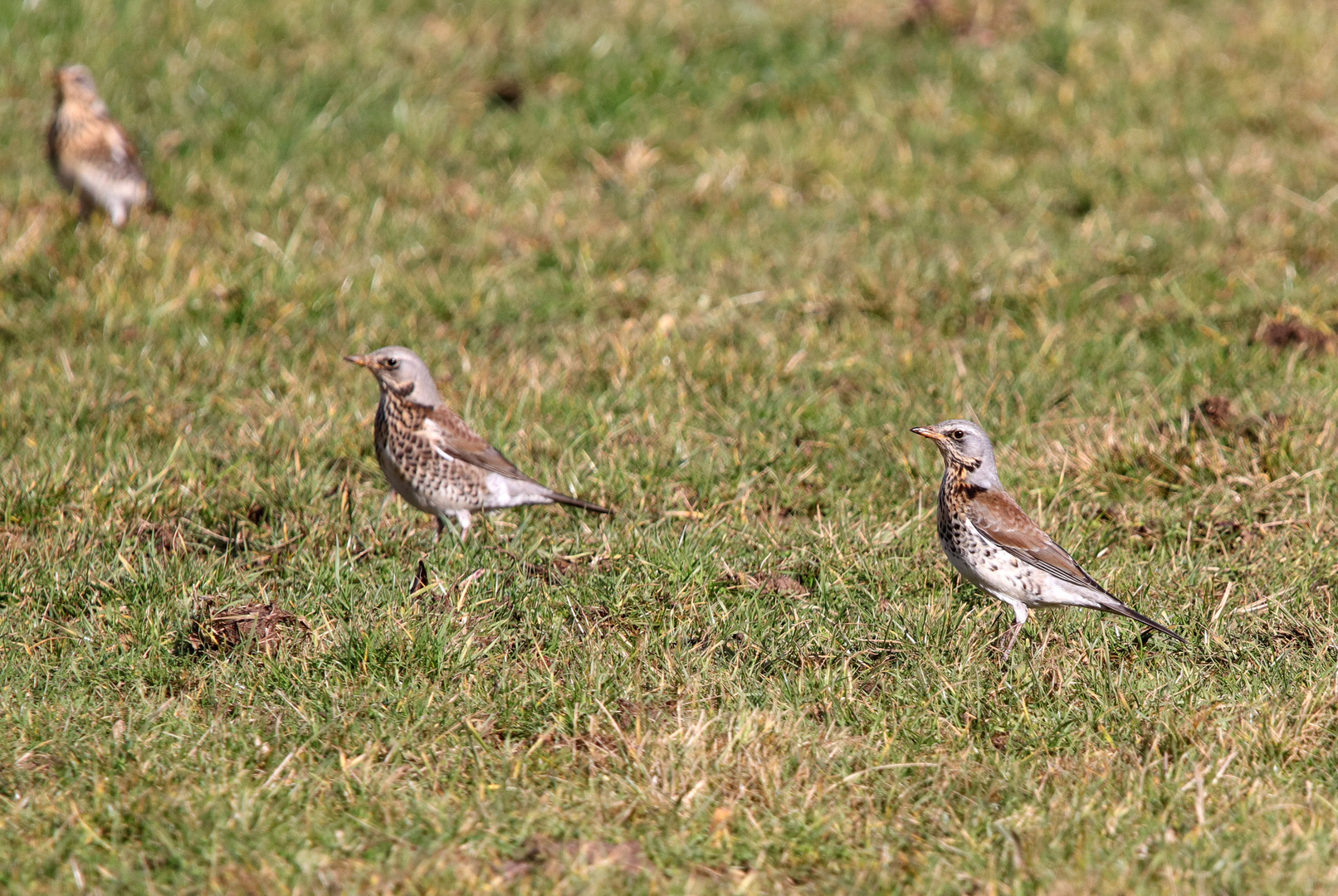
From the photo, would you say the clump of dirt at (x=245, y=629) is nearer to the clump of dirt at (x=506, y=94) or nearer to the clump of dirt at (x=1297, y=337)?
the clump of dirt at (x=1297, y=337)

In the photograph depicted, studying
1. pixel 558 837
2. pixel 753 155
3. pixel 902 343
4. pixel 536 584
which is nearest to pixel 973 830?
pixel 558 837

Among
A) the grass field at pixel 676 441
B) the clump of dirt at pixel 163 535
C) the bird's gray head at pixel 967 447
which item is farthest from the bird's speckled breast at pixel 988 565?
the clump of dirt at pixel 163 535

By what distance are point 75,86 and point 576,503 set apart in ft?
19.5

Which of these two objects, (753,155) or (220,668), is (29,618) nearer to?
(220,668)

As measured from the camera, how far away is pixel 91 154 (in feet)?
30.7

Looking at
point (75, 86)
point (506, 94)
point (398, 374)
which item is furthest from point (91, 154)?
point (398, 374)

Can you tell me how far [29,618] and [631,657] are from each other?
6.98 ft

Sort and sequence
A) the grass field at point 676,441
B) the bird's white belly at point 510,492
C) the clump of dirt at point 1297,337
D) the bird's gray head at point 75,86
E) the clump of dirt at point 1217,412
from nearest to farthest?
the grass field at point 676,441 → the bird's white belly at point 510,492 → the clump of dirt at point 1217,412 → the clump of dirt at point 1297,337 → the bird's gray head at point 75,86

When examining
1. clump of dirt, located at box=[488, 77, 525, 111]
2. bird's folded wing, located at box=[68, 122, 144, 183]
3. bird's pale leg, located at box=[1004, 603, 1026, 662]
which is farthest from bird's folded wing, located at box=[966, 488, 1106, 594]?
clump of dirt, located at box=[488, 77, 525, 111]

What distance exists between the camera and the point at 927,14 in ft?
39.4

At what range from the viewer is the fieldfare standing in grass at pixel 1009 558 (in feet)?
17.6

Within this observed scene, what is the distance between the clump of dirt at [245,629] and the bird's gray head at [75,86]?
609 cm

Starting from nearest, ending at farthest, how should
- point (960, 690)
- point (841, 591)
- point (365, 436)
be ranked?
point (960, 690), point (841, 591), point (365, 436)

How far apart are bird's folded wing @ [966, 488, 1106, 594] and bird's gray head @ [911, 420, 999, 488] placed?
0.10 metres
